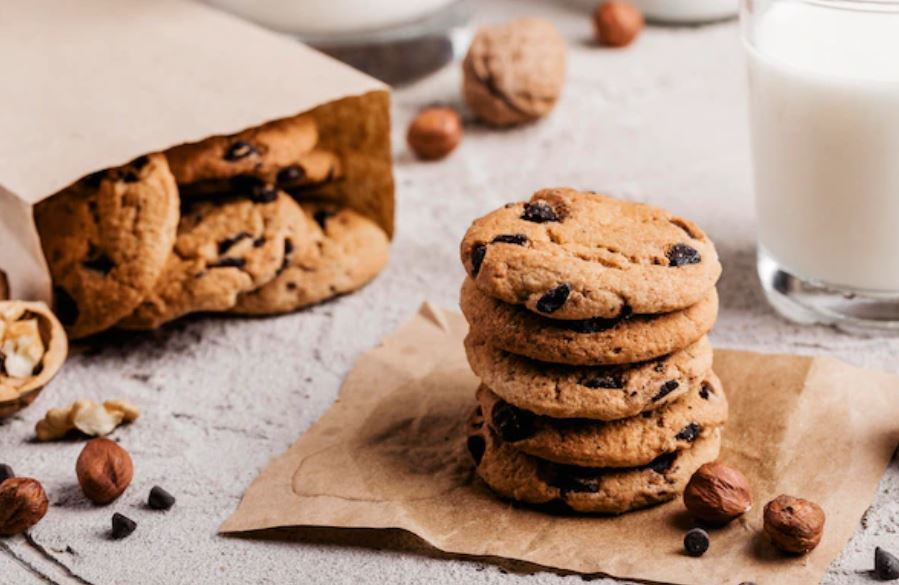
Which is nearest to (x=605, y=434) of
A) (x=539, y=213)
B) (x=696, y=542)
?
(x=696, y=542)

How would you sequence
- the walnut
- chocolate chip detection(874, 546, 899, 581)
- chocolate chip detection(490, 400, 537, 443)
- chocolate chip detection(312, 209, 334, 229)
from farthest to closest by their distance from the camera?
1. chocolate chip detection(312, 209, 334, 229)
2. the walnut
3. chocolate chip detection(490, 400, 537, 443)
4. chocolate chip detection(874, 546, 899, 581)

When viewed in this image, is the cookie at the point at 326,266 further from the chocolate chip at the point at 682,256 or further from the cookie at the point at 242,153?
the chocolate chip at the point at 682,256

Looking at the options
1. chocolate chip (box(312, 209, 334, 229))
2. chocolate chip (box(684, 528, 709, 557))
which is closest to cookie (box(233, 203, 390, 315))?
chocolate chip (box(312, 209, 334, 229))

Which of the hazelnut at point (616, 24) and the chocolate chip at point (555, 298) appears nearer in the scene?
the chocolate chip at point (555, 298)

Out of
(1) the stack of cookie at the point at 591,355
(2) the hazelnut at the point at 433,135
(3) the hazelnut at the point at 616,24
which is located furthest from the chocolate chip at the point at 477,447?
(3) the hazelnut at the point at 616,24

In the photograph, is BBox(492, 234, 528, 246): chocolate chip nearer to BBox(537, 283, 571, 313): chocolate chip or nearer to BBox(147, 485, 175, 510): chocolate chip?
BBox(537, 283, 571, 313): chocolate chip
